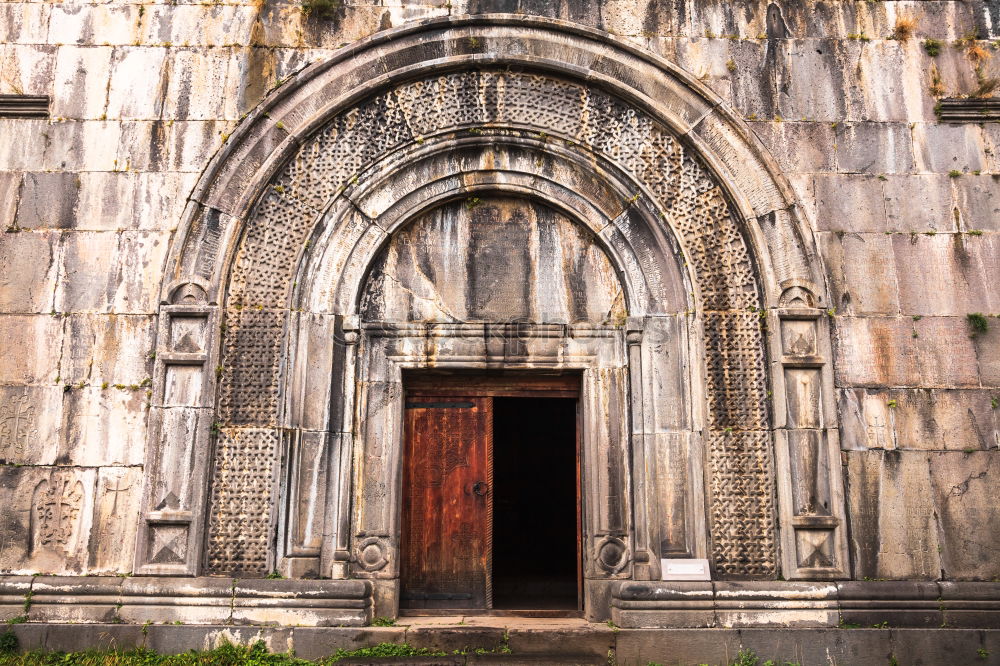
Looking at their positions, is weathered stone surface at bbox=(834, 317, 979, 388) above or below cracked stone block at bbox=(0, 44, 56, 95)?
below

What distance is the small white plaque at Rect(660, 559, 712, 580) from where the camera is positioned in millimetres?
6305

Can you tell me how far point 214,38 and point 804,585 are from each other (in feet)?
23.8

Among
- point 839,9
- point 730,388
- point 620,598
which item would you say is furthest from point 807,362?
point 839,9

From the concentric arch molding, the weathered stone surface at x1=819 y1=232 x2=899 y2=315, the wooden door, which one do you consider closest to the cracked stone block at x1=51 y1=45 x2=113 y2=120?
the concentric arch molding

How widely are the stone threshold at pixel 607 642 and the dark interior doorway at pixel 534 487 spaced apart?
5090mm

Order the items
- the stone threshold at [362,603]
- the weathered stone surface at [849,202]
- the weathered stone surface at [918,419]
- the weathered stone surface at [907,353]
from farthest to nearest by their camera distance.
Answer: the weathered stone surface at [849,202]
the weathered stone surface at [907,353]
the weathered stone surface at [918,419]
the stone threshold at [362,603]

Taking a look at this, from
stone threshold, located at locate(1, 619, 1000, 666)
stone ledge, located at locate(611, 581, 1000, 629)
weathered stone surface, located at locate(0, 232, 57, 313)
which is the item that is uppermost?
weathered stone surface, located at locate(0, 232, 57, 313)

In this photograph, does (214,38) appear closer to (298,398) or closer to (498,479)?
(298,398)

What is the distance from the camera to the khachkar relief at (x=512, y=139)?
6402 millimetres

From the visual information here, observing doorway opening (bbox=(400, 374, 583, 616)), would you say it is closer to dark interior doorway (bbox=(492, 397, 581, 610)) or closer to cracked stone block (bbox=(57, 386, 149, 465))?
cracked stone block (bbox=(57, 386, 149, 465))

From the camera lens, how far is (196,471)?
6.33m

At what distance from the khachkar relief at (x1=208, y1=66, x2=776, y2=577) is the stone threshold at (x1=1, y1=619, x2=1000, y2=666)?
1.86 ft

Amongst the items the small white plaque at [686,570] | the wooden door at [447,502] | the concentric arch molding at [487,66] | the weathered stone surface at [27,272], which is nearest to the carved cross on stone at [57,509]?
the weathered stone surface at [27,272]

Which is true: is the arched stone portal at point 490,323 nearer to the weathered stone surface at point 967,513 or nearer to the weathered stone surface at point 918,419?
the weathered stone surface at point 918,419
